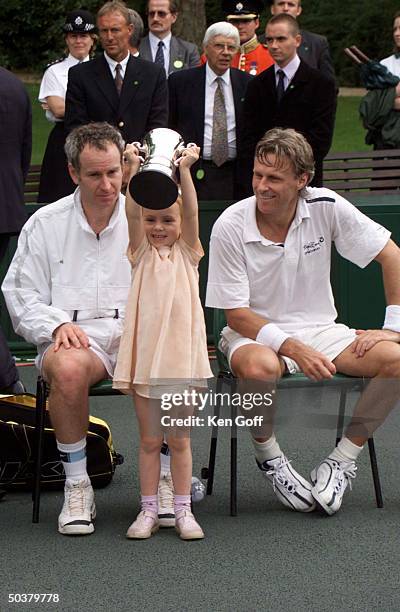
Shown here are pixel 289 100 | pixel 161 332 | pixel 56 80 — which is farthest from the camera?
pixel 56 80

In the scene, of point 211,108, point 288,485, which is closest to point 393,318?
point 288,485

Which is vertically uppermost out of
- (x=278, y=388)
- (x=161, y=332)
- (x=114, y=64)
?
(x=114, y=64)

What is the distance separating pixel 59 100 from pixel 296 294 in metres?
4.31

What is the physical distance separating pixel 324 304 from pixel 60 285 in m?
1.08

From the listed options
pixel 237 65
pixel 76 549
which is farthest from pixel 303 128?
pixel 76 549

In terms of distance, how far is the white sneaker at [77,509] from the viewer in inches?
190

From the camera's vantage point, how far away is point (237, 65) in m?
9.30

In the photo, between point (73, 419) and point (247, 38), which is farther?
point (247, 38)

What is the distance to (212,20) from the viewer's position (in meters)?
27.7

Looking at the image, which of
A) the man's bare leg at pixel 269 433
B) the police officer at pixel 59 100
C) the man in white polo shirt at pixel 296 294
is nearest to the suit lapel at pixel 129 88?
the police officer at pixel 59 100

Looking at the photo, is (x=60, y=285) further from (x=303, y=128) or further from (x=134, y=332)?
(x=303, y=128)

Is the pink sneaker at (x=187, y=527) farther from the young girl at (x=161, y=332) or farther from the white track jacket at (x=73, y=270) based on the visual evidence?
the white track jacket at (x=73, y=270)

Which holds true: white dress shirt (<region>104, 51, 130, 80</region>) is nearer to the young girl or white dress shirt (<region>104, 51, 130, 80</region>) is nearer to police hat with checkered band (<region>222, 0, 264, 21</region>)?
police hat with checkered band (<region>222, 0, 264, 21</region>)

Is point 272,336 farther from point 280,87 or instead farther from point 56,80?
point 56,80
